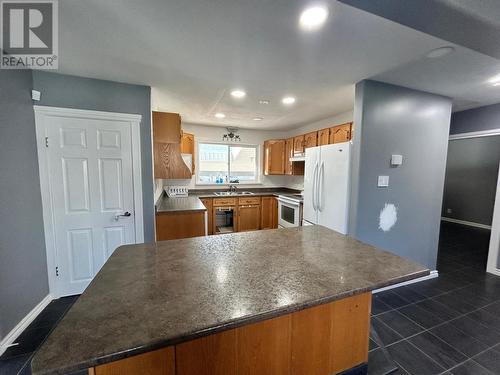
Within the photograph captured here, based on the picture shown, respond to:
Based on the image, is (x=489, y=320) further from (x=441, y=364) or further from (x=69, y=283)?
(x=69, y=283)

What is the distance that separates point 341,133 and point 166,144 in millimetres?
2463

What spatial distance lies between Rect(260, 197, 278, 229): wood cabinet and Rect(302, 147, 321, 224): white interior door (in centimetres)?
148

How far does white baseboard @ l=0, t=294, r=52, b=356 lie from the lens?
169 cm

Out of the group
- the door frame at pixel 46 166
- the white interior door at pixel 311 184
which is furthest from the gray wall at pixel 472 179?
the door frame at pixel 46 166

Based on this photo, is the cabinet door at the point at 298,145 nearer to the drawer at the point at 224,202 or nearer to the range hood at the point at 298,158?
the range hood at the point at 298,158

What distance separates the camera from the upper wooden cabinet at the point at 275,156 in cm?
486

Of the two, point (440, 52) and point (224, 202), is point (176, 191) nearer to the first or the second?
point (224, 202)

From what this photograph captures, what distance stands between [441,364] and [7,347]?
10.9ft

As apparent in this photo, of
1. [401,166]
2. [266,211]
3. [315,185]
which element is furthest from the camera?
[266,211]

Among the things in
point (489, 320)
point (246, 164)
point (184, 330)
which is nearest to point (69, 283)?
point (184, 330)

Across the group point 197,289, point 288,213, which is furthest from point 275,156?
point 197,289

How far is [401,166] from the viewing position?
104 inches

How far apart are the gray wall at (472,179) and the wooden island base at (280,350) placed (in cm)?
554

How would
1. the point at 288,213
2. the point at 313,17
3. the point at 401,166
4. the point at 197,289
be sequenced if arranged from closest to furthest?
the point at 197,289, the point at 313,17, the point at 401,166, the point at 288,213
